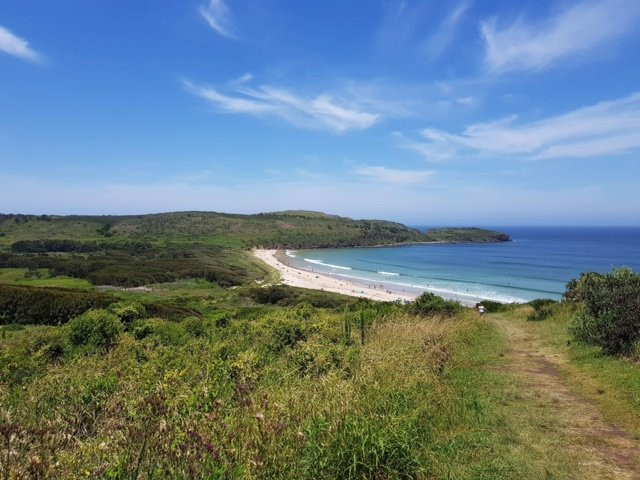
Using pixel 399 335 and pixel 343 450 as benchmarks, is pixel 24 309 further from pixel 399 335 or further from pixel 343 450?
pixel 343 450

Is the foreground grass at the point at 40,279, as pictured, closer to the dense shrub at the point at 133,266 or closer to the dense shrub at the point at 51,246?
the dense shrub at the point at 133,266

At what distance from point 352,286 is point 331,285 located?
412cm

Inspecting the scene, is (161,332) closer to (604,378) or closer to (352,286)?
(604,378)

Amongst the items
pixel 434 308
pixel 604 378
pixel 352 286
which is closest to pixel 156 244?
pixel 352 286

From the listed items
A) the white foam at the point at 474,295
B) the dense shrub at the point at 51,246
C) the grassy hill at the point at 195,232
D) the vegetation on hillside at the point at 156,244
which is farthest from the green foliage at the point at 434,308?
the grassy hill at the point at 195,232

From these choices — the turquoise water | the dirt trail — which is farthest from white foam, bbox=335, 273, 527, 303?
the dirt trail

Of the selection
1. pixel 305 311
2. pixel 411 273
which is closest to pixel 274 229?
pixel 411 273

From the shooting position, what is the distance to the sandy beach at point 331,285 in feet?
215

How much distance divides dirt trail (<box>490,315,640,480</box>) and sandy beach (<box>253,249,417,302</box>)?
4921 centimetres

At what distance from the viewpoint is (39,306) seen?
33.3 meters

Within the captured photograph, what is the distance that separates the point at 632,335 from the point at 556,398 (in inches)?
165

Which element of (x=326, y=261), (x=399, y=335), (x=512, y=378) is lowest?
(x=326, y=261)

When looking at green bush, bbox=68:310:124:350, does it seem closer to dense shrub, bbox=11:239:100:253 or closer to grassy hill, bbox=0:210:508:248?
dense shrub, bbox=11:239:100:253

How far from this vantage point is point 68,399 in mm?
5035
